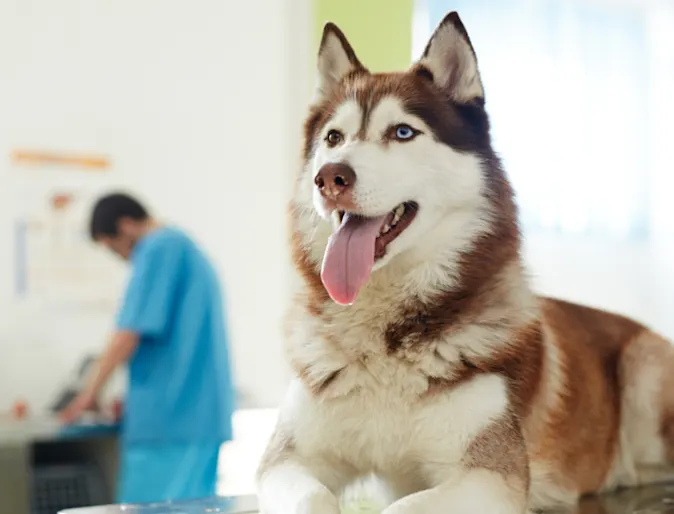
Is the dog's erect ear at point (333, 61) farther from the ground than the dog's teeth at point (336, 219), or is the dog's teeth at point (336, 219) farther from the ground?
the dog's erect ear at point (333, 61)

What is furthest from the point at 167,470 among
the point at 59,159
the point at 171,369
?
the point at 59,159

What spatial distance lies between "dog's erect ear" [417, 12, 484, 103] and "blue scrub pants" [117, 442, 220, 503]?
6.85 feet

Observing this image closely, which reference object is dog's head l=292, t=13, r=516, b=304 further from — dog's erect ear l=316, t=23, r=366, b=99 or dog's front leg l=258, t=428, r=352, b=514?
dog's front leg l=258, t=428, r=352, b=514

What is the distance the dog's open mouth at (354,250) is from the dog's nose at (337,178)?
0.06 metres

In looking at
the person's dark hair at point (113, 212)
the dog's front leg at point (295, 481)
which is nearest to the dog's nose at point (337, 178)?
the dog's front leg at point (295, 481)

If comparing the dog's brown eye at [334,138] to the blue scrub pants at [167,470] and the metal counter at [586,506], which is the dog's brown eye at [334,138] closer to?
the metal counter at [586,506]

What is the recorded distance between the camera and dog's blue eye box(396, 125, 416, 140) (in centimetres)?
134

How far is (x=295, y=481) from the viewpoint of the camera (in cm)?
123

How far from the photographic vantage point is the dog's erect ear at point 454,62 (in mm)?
1373

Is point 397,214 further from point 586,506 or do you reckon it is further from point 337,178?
point 586,506

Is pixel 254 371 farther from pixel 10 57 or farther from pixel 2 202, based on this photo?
pixel 10 57

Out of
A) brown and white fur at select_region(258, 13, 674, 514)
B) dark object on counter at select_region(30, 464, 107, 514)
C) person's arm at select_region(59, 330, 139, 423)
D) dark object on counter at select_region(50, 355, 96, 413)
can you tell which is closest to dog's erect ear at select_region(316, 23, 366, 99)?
brown and white fur at select_region(258, 13, 674, 514)

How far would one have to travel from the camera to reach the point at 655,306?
16.4 ft

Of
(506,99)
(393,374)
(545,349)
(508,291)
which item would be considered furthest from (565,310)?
(506,99)
